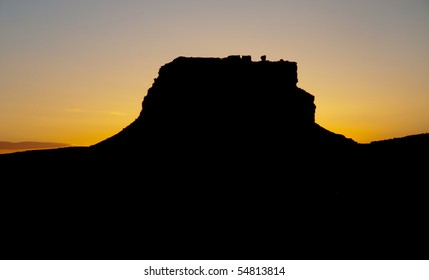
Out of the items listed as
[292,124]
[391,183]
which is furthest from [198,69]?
[391,183]

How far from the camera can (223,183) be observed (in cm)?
5194

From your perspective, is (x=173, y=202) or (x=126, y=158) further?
(x=126, y=158)

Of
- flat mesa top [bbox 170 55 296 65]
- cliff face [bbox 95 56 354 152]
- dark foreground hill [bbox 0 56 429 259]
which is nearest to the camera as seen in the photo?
dark foreground hill [bbox 0 56 429 259]

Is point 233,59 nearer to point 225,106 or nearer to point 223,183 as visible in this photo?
point 225,106

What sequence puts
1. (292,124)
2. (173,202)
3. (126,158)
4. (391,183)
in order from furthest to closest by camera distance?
1. (292,124)
2. (126,158)
3. (391,183)
4. (173,202)

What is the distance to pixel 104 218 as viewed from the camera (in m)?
41.0

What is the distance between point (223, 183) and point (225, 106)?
76.1 feet

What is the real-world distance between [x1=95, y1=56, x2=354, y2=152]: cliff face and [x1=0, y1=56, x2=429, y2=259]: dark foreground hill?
0.75 ft

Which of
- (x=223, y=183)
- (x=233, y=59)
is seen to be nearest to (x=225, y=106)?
(x=233, y=59)

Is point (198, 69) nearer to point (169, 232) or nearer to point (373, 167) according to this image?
point (373, 167)

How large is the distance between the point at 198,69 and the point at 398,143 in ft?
117

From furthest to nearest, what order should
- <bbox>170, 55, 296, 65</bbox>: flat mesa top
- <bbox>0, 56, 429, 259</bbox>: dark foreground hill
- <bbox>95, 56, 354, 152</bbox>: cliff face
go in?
1. <bbox>170, 55, 296, 65</bbox>: flat mesa top
2. <bbox>95, 56, 354, 152</bbox>: cliff face
3. <bbox>0, 56, 429, 259</bbox>: dark foreground hill

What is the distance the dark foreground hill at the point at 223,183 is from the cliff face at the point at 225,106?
0.75 ft

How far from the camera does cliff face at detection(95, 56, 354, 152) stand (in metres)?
66.8
